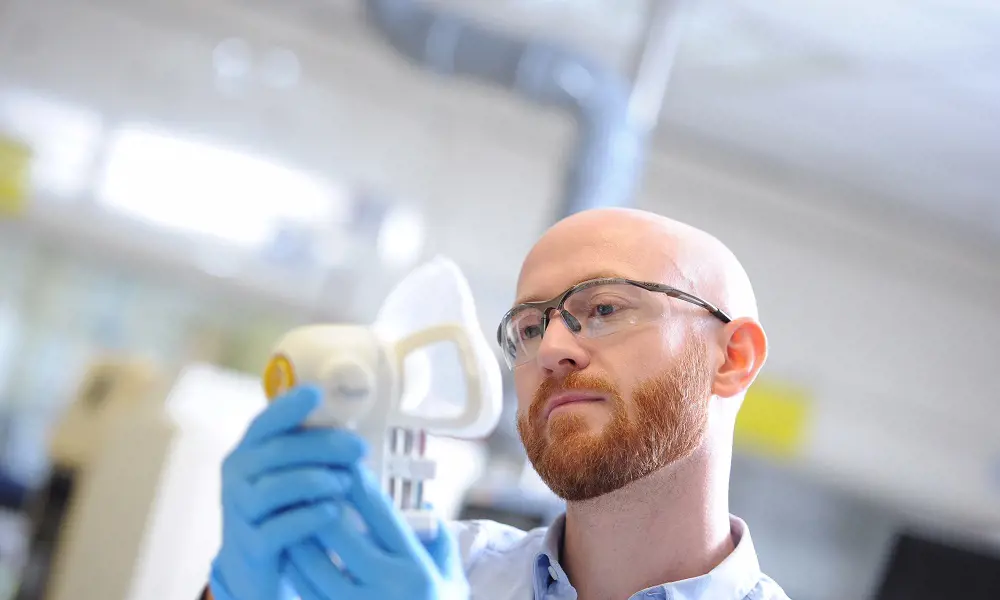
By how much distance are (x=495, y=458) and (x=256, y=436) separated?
3.59 metres

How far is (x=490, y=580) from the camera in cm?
153

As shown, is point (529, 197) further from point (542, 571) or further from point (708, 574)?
point (708, 574)

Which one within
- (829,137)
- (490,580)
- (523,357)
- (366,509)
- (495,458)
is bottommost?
(495,458)

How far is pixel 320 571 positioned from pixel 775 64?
3312 millimetres

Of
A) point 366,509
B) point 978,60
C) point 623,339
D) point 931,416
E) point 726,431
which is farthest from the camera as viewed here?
point 931,416

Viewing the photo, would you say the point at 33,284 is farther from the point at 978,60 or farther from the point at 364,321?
the point at 978,60

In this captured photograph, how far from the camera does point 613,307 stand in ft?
4.62

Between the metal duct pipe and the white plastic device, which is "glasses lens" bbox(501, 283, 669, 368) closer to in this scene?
the white plastic device

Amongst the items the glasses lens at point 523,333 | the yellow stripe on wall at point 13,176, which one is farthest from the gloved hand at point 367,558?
the yellow stripe on wall at point 13,176

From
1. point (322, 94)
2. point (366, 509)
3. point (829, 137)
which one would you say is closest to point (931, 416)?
point (829, 137)

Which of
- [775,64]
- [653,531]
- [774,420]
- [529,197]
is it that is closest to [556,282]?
[653,531]

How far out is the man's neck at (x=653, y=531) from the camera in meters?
1.40

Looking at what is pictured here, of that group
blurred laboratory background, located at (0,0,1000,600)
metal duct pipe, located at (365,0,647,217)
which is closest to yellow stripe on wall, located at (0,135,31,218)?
blurred laboratory background, located at (0,0,1000,600)

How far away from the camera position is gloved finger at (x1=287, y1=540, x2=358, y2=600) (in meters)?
1.17
